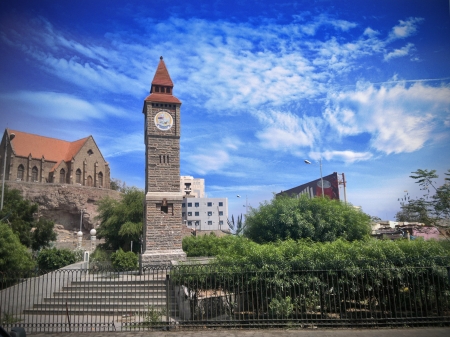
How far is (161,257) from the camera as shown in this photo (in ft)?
53.8

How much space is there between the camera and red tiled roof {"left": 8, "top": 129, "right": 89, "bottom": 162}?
5956 cm

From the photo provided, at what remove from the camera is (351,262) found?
8945 mm

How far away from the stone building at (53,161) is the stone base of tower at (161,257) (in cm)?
5037

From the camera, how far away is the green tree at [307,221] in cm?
1509

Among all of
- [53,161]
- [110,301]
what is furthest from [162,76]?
[53,161]

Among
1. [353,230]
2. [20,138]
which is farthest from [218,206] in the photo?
[353,230]

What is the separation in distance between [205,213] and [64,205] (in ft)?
105

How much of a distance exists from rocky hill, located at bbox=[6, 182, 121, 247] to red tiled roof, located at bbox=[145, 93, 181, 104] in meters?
44.8

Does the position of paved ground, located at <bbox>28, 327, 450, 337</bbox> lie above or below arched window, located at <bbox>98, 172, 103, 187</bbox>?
below

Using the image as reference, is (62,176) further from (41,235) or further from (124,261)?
(124,261)

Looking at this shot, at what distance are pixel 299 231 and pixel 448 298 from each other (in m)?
6.56

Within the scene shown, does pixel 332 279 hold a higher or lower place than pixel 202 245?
lower

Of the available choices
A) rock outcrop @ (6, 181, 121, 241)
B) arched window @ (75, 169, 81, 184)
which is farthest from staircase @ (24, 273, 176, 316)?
arched window @ (75, 169, 81, 184)

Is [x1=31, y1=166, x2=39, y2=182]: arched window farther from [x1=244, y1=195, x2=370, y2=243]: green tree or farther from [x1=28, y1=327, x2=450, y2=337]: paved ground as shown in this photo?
[x1=28, y1=327, x2=450, y2=337]: paved ground
